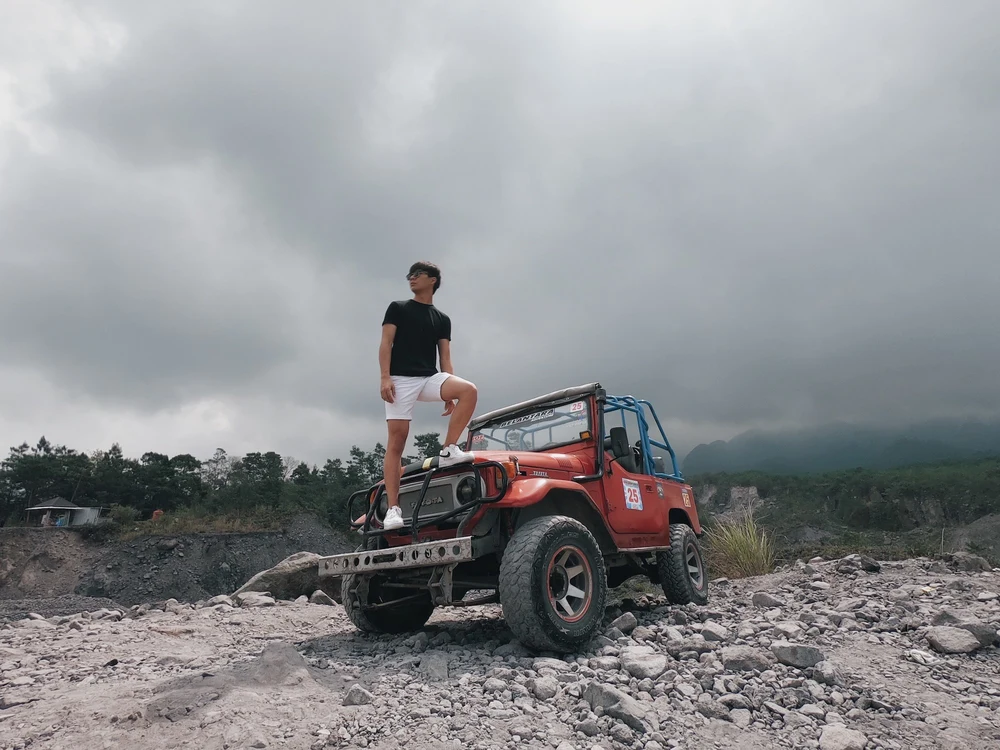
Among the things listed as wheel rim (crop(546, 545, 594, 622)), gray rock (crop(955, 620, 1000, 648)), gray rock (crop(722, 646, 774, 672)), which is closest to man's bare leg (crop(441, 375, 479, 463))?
wheel rim (crop(546, 545, 594, 622))

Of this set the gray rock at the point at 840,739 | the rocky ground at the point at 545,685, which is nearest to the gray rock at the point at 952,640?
the rocky ground at the point at 545,685

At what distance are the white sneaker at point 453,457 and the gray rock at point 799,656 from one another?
2387 millimetres

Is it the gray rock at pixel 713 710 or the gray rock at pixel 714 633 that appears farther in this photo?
the gray rock at pixel 714 633

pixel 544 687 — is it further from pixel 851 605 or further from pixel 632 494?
pixel 851 605

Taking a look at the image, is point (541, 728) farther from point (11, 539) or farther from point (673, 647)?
point (11, 539)

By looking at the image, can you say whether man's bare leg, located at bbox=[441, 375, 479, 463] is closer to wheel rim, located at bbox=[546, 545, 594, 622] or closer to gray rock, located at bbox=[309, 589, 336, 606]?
wheel rim, located at bbox=[546, 545, 594, 622]

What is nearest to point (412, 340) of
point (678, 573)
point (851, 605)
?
point (678, 573)

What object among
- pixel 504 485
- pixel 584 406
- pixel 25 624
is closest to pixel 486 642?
pixel 504 485

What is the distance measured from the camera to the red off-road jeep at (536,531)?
13.9ft

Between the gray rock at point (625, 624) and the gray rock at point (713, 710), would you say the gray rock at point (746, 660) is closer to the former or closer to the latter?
the gray rock at point (713, 710)

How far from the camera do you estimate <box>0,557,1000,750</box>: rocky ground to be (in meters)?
3.01

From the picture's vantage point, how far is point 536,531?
436cm

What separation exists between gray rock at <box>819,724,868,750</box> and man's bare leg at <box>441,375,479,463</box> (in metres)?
2.68

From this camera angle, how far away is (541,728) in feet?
10.00
